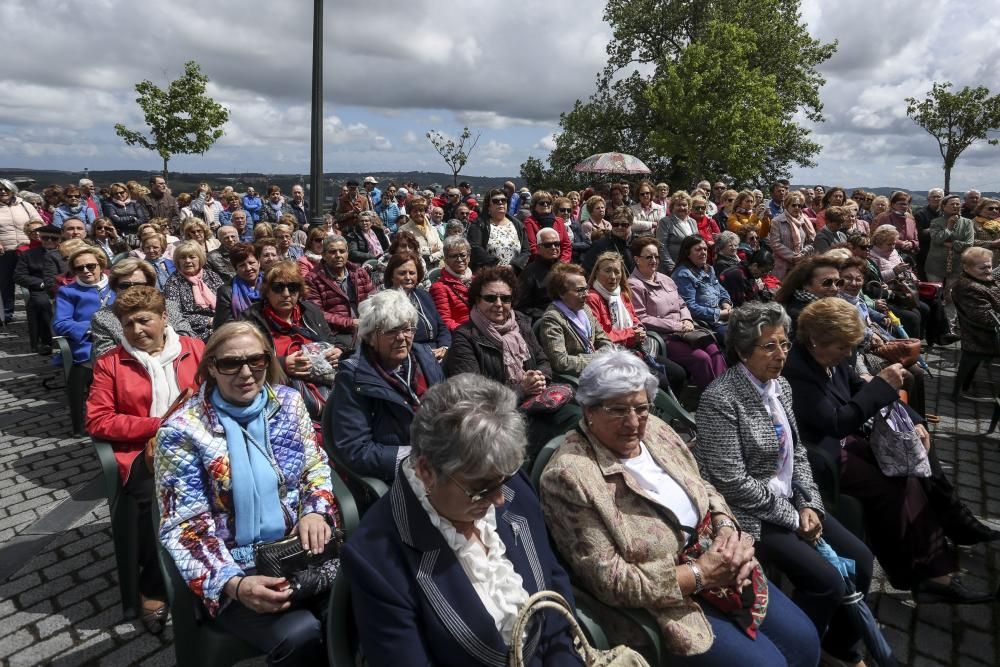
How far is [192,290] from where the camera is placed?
5820 millimetres

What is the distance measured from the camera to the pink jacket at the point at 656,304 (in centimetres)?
A: 589

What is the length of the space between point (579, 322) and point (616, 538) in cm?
266

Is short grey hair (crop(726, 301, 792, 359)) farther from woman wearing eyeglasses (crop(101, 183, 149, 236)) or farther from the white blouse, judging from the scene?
woman wearing eyeglasses (crop(101, 183, 149, 236))

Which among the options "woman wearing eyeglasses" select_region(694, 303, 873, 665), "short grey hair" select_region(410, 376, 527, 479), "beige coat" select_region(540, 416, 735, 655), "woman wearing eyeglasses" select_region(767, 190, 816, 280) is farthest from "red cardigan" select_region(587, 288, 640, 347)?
"woman wearing eyeglasses" select_region(767, 190, 816, 280)

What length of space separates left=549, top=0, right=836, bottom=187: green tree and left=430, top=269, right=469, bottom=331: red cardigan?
23155 millimetres

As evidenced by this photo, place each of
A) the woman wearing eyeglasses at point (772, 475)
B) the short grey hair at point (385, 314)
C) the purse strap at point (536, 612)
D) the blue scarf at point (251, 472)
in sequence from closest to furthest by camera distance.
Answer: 1. the purse strap at point (536, 612)
2. the blue scarf at point (251, 472)
3. the woman wearing eyeglasses at point (772, 475)
4. the short grey hair at point (385, 314)

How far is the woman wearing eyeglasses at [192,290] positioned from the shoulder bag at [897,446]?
16.9ft

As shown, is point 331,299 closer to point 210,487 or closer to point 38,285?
point 210,487

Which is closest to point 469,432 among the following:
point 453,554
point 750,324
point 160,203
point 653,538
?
point 453,554

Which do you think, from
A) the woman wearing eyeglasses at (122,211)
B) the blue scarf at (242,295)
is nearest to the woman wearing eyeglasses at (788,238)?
the blue scarf at (242,295)

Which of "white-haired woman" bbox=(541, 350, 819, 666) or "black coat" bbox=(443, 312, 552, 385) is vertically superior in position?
"black coat" bbox=(443, 312, 552, 385)

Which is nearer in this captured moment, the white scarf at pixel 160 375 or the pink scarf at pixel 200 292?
the white scarf at pixel 160 375

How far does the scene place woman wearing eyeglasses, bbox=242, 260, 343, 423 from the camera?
4.06 metres

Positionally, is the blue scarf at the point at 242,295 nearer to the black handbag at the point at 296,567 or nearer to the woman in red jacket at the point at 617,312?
the woman in red jacket at the point at 617,312
